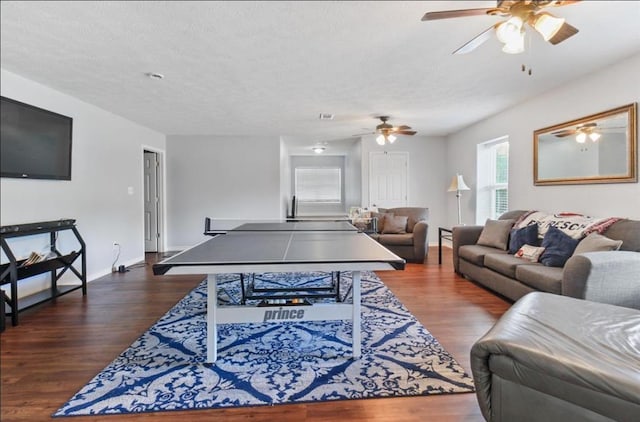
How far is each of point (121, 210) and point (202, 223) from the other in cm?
175

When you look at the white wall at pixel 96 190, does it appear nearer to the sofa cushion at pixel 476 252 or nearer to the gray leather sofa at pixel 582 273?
the gray leather sofa at pixel 582 273

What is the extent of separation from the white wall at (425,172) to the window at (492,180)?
3.94 feet

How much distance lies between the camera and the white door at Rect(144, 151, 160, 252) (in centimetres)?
611

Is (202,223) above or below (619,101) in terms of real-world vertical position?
below

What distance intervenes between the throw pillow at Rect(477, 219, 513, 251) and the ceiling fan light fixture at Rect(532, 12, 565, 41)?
8.17 ft

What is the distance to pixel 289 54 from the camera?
8.69ft

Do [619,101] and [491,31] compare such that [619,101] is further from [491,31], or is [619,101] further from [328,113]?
[328,113]

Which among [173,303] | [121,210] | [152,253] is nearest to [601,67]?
[173,303]

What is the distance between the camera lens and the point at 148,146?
5.59 m

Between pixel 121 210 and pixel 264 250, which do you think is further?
pixel 121 210

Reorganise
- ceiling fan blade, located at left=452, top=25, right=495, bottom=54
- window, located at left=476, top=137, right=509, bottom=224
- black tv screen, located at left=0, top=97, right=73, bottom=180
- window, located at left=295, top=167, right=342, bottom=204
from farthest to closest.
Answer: window, located at left=295, top=167, right=342, bottom=204 → window, located at left=476, top=137, right=509, bottom=224 → ceiling fan blade, located at left=452, top=25, right=495, bottom=54 → black tv screen, located at left=0, top=97, right=73, bottom=180

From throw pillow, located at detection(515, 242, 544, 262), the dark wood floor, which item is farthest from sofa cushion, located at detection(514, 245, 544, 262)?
the dark wood floor

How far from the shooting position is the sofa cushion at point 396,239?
505 centimetres

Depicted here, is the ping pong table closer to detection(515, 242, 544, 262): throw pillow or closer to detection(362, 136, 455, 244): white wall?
detection(515, 242, 544, 262): throw pillow
